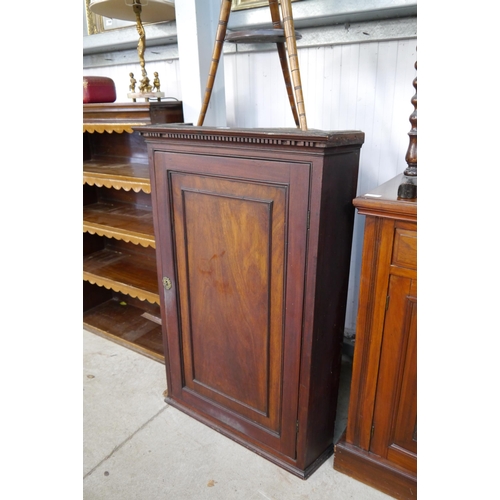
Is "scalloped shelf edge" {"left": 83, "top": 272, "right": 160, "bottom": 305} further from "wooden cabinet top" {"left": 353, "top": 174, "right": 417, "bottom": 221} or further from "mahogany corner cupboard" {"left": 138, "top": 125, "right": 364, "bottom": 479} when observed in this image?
"wooden cabinet top" {"left": 353, "top": 174, "right": 417, "bottom": 221}

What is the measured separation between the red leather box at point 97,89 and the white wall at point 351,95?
2.09ft

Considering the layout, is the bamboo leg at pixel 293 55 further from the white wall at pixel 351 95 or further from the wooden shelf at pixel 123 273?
the wooden shelf at pixel 123 273

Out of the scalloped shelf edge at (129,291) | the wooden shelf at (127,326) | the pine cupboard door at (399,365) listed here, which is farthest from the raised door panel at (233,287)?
the wooden shelf at (127,326)

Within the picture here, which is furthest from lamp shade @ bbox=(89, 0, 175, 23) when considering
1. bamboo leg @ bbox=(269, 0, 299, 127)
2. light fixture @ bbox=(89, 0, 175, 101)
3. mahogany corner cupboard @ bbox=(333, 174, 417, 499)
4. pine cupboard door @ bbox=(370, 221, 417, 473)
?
pine cupboard door @ bbox=(370, 221, 417, 473)

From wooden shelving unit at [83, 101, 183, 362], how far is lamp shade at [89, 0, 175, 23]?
1.41 feet

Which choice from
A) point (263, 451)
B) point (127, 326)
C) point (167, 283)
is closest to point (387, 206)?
point (167, 283)

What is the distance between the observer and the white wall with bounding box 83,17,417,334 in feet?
5.30
